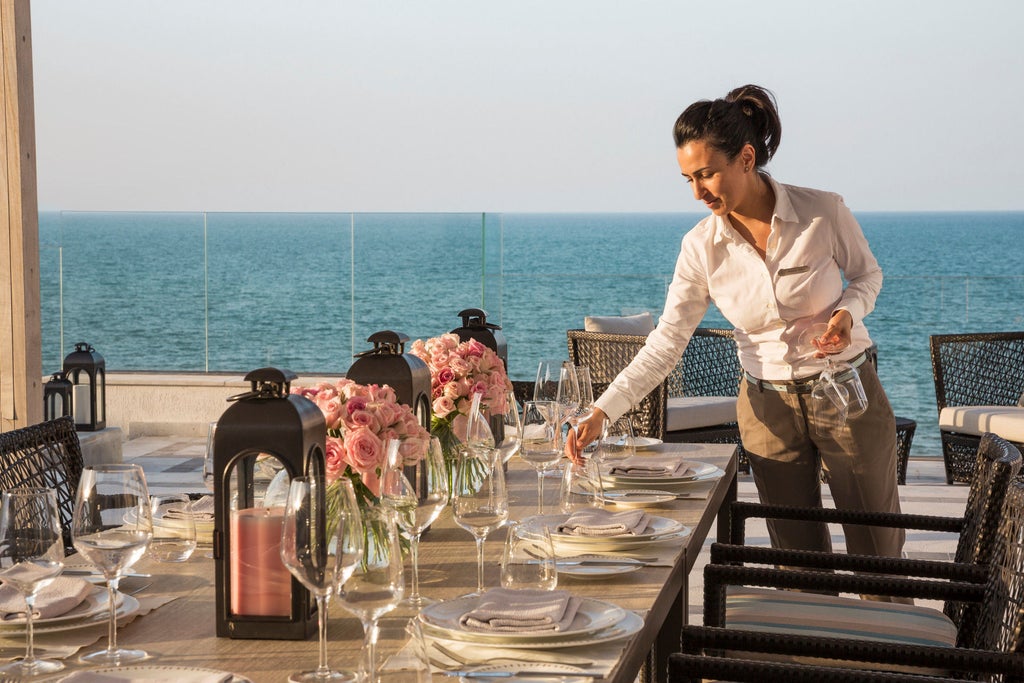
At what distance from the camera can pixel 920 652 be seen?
1726mm

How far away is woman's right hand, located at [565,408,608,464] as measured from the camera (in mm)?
2656

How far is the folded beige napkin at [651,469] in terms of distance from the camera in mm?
Answer: 2561

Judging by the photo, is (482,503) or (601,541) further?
(601,541)

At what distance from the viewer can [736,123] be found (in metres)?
2.84

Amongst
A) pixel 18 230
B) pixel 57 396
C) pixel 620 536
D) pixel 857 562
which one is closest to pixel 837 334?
pixel 857 562

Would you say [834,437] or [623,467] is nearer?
[623,467]

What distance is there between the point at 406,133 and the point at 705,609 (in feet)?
100

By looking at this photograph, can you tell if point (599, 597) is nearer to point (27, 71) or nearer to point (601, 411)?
point (601, 411)

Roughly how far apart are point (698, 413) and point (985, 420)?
4.05 ft

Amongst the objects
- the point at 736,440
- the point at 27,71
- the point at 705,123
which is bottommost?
the point at 736,440

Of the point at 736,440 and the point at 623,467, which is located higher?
the point at 623,467

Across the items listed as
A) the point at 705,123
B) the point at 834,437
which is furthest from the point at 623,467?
the point at 705,123

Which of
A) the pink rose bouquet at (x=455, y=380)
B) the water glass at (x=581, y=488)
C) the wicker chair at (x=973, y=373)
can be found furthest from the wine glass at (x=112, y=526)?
the wicker chair at (x=973, y=373)

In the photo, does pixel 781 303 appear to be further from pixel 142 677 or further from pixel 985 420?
pixel 985 420
